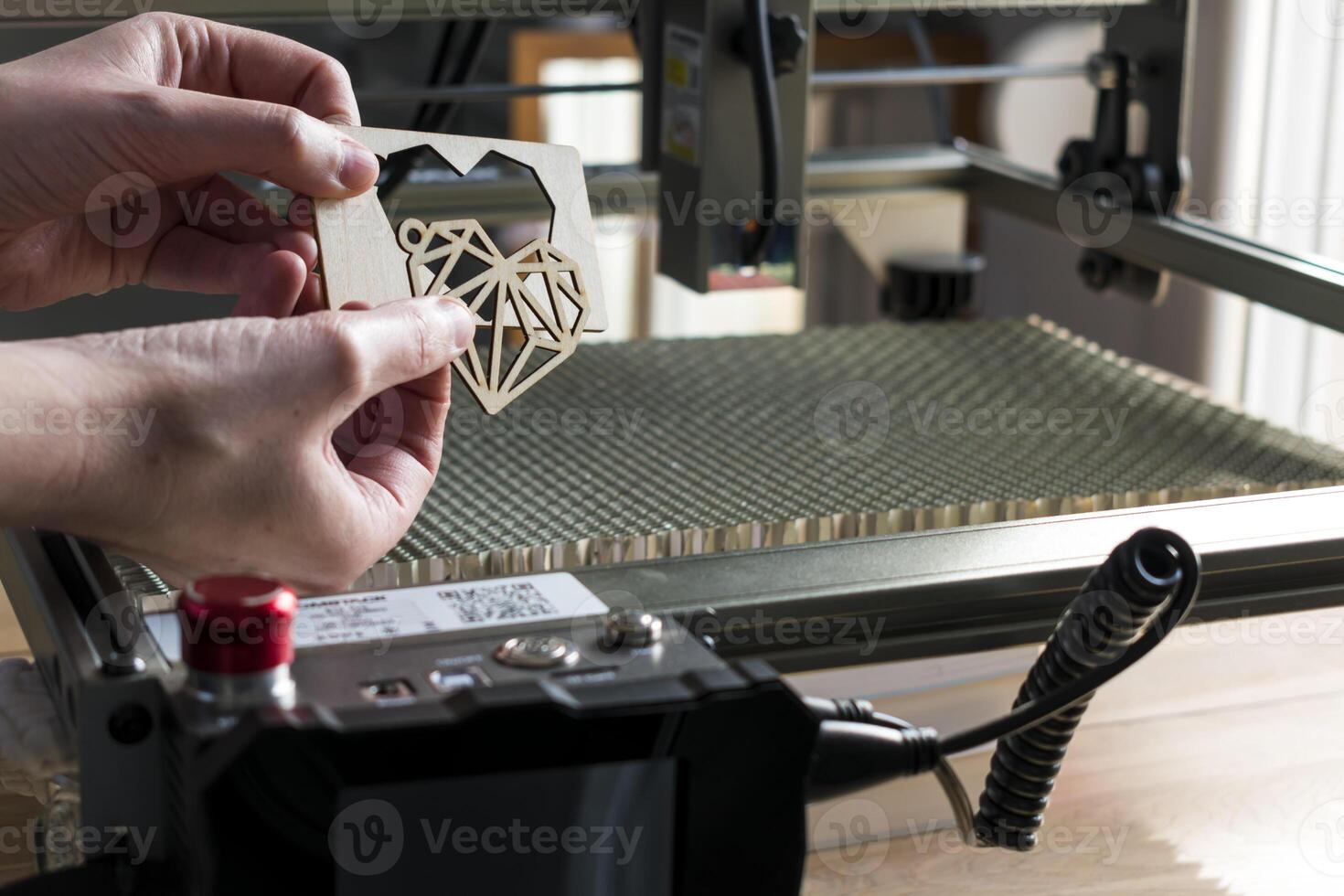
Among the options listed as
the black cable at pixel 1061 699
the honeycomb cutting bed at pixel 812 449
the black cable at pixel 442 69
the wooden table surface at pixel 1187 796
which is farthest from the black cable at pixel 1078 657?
the black cable at pixel 442 69

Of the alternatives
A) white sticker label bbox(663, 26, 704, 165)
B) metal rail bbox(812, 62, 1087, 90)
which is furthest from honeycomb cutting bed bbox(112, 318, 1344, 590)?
metal rail bbox(812, 62, 1087, 90)

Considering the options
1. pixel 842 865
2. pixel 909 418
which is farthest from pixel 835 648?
pixel 909 418

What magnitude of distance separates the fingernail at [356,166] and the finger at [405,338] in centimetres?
8

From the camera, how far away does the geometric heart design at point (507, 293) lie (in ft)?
2.46

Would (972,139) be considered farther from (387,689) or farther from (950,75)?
(387,689)

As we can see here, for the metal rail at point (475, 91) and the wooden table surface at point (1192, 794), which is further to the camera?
the metal rail at point (475, 91)

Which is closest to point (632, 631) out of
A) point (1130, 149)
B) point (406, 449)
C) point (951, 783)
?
point (951, 783)

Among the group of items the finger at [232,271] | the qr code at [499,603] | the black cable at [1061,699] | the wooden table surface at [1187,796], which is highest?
the finger at [232,271]

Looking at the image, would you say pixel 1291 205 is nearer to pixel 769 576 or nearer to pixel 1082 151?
pixel 1082 151

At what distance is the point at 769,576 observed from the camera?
0.62m

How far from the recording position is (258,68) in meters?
0.85

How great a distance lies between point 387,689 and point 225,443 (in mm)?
158

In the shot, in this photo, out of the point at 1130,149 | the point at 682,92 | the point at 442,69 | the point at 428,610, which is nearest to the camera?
the point at 428,610

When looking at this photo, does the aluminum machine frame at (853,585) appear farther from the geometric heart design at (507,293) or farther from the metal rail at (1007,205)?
the geometric heart design at (507,293)
